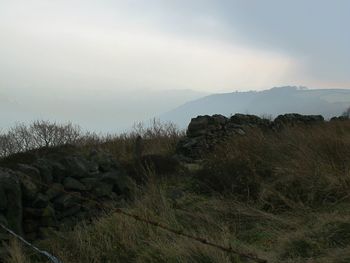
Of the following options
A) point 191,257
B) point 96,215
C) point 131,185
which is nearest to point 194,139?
point 131,185

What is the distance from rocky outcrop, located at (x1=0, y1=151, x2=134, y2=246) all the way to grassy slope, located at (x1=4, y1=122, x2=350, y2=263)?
1.33 ft

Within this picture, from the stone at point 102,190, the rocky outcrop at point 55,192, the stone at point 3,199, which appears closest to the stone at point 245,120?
the rocky outcrop at point 55,192

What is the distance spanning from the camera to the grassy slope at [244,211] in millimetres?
5516

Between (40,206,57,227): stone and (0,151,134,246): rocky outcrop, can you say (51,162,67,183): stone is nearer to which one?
(0,151,134,246): rocky outcrop

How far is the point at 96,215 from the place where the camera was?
25.9 feet

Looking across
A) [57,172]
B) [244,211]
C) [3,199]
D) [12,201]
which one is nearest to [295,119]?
[244,211]

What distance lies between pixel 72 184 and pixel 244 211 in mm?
2722

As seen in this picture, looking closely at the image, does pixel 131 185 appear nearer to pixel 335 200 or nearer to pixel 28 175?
pixel 28 175

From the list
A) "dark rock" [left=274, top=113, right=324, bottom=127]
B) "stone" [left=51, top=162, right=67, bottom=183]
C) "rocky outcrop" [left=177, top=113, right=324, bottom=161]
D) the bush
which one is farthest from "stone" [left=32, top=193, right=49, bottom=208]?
"dark rock" [left=274, top=113, right=324, bottom=127]

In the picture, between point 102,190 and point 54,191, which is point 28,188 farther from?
point 102,190

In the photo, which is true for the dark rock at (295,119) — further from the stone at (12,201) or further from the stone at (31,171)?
the stone at (12,201)

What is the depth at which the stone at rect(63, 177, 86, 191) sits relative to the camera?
8180 millimetres

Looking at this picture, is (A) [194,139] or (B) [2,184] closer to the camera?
(B) [2,184]

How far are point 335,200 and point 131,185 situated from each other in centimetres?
330
